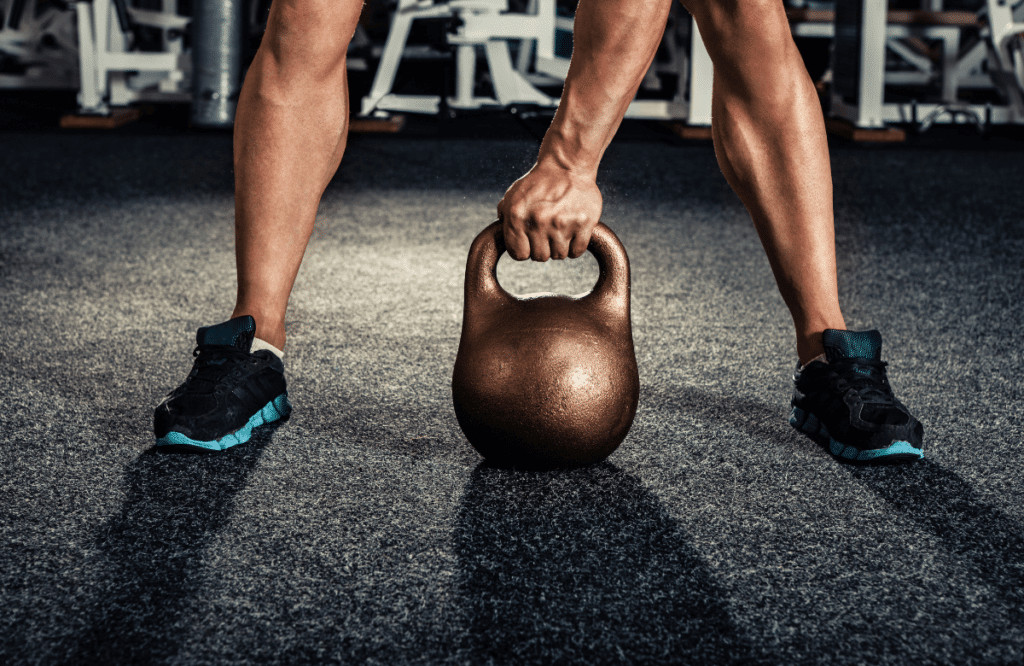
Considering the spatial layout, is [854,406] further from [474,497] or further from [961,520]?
[474,497]

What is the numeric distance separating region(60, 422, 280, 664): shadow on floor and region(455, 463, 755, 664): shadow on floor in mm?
234

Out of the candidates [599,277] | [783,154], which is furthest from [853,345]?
[599,277]

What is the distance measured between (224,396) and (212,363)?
0.22 feet

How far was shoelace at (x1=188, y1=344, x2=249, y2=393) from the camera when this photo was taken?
113 cm

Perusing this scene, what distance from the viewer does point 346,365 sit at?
141cm

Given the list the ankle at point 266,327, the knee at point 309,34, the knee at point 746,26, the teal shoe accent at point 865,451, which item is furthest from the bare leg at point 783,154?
the ankle at point 266,327

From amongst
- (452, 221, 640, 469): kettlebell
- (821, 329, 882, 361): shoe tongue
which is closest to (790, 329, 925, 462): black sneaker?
(821, 329, 882, 361): shoe tongue

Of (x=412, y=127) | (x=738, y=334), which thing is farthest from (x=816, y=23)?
(x=738, y=334)

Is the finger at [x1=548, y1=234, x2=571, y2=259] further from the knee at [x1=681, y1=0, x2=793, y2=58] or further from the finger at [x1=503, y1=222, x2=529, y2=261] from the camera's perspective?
the knee at [x1=681, y1=0, x2=793, y2=58]

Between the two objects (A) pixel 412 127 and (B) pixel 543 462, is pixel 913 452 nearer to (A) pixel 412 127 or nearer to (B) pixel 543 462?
(B) pixel 543 462

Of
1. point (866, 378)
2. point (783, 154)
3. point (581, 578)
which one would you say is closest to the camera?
point (581, 578)

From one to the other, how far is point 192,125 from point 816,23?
3502 mm

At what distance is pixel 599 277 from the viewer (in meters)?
1.03

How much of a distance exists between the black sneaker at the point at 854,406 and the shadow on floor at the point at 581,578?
0.26 meters
